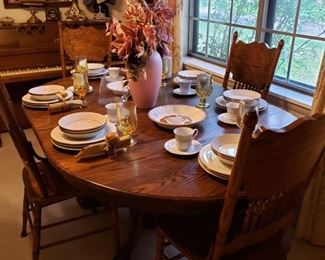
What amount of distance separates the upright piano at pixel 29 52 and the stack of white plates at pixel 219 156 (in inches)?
86.7

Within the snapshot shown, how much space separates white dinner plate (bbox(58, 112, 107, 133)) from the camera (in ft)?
4.61

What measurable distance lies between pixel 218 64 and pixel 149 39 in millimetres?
1616

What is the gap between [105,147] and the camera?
133 cm

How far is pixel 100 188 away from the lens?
→ 1143 millimetres

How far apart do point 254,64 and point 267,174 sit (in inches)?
50.3

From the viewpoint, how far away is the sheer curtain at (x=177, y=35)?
9.52 feet

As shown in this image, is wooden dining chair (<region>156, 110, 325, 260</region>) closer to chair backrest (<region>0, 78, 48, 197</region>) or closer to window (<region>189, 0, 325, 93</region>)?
chair backrest (<region>0, 78, 48, 197</region>)

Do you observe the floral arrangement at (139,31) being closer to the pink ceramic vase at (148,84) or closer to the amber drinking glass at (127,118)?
the pink ceramic vase at (148,84)

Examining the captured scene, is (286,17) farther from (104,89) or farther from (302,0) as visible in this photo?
(104,89)

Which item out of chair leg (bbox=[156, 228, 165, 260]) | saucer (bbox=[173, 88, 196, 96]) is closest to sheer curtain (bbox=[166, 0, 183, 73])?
saucer (bbox=[173, 88, 196, 96])

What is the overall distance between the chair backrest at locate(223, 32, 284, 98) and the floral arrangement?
692 mm

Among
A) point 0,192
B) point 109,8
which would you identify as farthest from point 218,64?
point 0,192

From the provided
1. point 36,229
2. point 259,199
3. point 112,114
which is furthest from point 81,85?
point 259,199

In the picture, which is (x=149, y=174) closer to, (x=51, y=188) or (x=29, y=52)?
(x=51, y=188)
